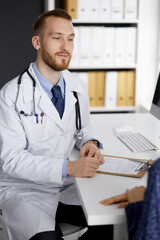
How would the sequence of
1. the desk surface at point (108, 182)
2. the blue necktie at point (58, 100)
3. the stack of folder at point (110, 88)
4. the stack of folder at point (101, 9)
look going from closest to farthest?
the desk surface at point (108, 182)
the blue necktie at point (58, 100)
the stack of folder at point (101, 9)
the stack of folder at point (110, 88)

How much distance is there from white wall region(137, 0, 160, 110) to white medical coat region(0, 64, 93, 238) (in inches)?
61.4

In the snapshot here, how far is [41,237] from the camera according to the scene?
146cm

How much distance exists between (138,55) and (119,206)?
221 centimetres

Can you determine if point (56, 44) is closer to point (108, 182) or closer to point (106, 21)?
point (108, 182)

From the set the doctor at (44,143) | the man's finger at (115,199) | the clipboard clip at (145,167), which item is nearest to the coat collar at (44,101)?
the doctor at (44,143)

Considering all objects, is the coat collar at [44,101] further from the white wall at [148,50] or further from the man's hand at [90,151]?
the white wall at [148,50]

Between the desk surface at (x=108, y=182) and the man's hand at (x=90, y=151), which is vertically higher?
the man's hand at (x=90, y=151)

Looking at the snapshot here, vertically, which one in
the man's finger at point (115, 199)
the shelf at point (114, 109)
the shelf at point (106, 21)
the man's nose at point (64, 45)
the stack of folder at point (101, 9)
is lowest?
the shelf at point (114, 109)

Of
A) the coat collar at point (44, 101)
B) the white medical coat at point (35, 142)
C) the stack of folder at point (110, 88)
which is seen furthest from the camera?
the stack of folder at point (110, 88)

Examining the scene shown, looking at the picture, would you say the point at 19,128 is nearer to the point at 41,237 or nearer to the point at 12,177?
the point at 12,177

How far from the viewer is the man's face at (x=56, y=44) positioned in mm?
1847

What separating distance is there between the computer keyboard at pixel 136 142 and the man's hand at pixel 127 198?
0.53 m

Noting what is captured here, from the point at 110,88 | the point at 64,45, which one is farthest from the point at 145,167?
the point at 110,88

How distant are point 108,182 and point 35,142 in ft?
1.50
